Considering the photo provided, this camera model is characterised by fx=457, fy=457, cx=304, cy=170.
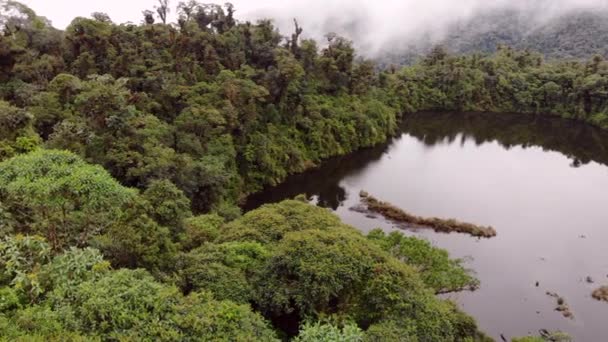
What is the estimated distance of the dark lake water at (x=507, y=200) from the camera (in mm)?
24859

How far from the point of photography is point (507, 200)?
38250 millimetres

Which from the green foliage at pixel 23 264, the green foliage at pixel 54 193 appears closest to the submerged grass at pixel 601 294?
the green foliage at pixel 54 193

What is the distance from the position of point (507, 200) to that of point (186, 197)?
27919 millimetres

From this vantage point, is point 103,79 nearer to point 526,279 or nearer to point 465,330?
point 465,330

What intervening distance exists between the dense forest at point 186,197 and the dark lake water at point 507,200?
2998mm

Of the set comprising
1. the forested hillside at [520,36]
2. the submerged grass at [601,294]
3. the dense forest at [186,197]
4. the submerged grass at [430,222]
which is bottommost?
the submerged grass at [601,294]

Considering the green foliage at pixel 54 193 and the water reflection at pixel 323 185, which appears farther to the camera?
the water reflection at pixel 323 185

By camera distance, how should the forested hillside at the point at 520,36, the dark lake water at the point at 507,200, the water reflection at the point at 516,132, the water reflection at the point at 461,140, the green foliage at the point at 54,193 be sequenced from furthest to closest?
the forested hillside at the point at 520,36
the water reflection at the point at 516,132
the water reflection at the point at 461,140
the dark lake water at the point at 507,200
the green foliage at the point at 54,193

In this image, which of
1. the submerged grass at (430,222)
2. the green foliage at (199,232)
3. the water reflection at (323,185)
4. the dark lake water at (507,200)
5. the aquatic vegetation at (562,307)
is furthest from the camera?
the water reflection at (323,185)

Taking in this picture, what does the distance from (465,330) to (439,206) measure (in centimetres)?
2116

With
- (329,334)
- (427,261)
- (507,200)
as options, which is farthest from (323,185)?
(329,334)

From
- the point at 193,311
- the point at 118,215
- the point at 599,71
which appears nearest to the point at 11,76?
the point at 118,215

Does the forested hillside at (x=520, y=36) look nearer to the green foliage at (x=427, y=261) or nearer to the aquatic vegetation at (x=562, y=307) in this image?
the aquatic vegetation at (x=562, y=307)

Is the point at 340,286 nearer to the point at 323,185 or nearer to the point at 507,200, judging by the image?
the point at 323,185
